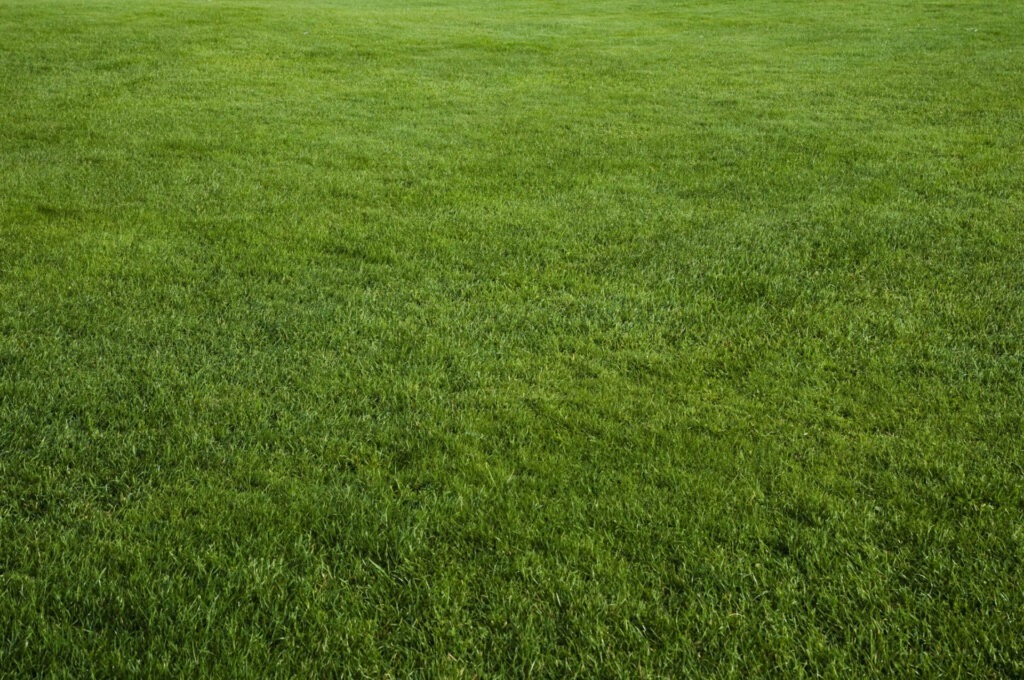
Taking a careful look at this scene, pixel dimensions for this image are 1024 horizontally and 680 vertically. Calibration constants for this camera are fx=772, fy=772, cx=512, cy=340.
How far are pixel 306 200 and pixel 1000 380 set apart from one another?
5.44 m

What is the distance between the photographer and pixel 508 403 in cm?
392

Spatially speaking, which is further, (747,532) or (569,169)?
(569,169)

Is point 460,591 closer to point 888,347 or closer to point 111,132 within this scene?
point 888,347

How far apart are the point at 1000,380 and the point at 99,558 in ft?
14.2

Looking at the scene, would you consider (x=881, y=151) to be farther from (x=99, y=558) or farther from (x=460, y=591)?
(x=99, y=558)

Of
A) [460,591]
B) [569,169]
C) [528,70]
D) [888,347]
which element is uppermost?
[528,70]

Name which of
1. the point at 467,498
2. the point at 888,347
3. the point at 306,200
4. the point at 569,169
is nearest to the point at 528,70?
the point at 569,169

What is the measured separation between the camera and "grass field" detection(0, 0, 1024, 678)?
8.64 ft

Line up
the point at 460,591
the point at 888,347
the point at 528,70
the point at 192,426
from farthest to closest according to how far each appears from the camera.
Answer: the point at 528,70 < the point at 888,347 < the point at 192,426 < the point at 460,591

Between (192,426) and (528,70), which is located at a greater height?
(528,70)

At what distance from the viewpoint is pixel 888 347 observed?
14.3 ft

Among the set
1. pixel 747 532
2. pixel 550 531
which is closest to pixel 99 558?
pixel 550 531

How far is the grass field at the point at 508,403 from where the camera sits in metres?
2.63

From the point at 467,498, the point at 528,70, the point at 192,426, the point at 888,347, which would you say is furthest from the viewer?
the point at 528,70
